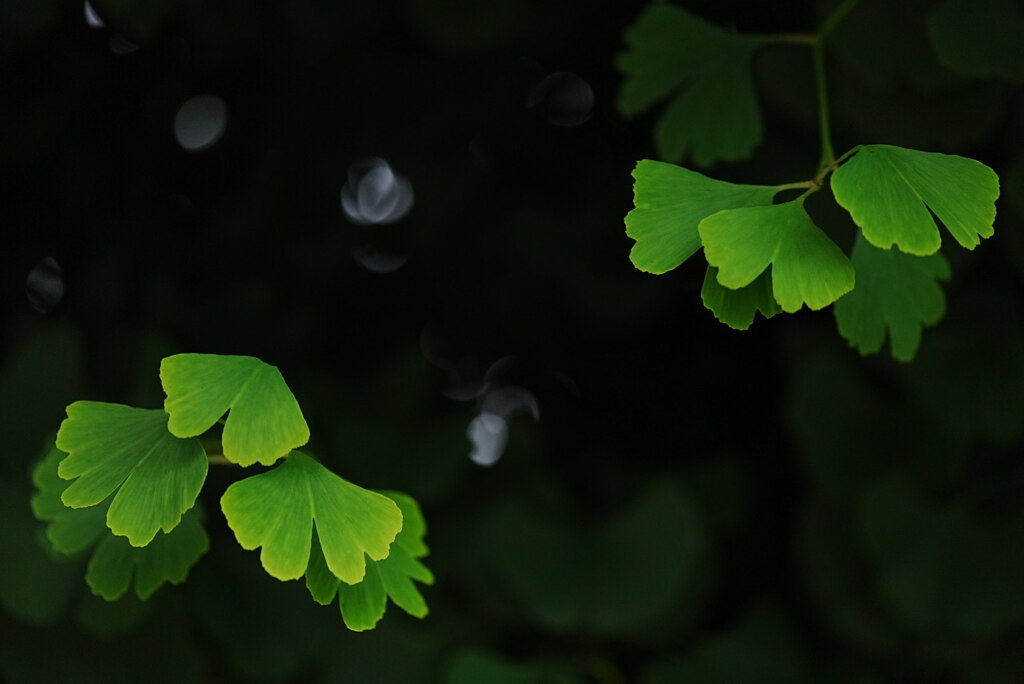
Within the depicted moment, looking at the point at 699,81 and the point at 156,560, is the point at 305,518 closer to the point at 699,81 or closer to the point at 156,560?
the point at 156,560

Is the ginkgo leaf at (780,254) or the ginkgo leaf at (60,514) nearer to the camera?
the ginkgo leaf at (780,254)

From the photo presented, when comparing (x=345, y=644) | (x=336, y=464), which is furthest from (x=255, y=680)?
(x=336, y=464)

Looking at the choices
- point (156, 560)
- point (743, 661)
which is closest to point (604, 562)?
point (743, 661)

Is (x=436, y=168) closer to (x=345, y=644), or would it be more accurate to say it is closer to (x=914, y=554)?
(x=345, y=644)

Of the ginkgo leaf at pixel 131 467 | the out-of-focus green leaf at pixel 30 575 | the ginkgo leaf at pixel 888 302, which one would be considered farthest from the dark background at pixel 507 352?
the ginkgo leaf at pixel 131 467

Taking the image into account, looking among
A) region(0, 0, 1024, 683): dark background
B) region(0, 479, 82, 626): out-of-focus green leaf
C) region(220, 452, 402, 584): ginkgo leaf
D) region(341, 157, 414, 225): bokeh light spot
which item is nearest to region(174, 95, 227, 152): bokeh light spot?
region(0, 0, 1024, 683): dark background

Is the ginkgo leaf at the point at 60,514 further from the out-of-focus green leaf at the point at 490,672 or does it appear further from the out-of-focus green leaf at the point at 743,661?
the out-of-focus green leaf at the point at 743,661

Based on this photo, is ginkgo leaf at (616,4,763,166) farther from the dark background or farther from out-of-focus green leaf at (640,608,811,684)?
out-of-focus green leaf at (640,608,811,684)
